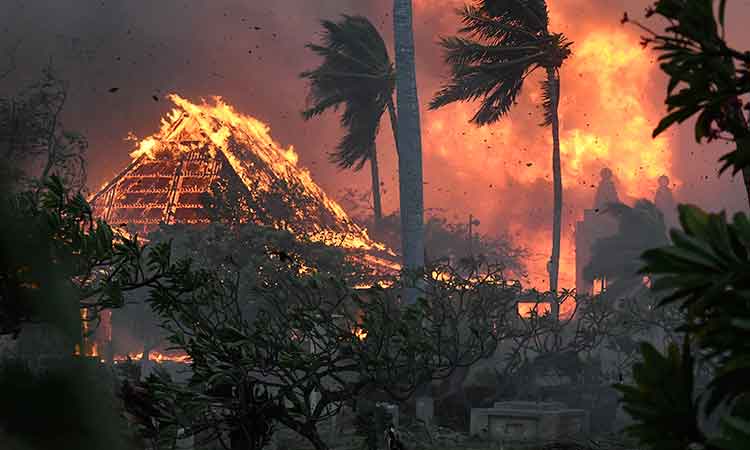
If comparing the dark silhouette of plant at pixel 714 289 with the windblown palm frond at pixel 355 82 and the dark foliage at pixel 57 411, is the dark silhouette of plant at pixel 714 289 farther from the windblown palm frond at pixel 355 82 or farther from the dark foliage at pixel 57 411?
the windblown palm frond at pixel 355 82

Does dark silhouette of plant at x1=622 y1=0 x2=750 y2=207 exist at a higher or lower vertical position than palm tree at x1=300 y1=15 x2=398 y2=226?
lower

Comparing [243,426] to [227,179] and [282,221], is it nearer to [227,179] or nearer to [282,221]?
[282,221]

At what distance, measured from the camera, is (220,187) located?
1481 inches

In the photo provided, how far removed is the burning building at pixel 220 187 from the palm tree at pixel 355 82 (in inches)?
113

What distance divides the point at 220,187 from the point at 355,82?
6853 millimetres

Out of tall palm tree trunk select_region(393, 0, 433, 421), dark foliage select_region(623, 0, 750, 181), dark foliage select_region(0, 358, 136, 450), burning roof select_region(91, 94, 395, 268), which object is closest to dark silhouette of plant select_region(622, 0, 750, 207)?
dark foliage select_region(623, 0, 750, 181)

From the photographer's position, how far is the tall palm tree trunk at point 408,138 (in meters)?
24.1

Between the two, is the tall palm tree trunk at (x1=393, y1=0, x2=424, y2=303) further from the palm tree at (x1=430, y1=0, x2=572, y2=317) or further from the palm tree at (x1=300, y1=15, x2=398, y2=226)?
the palm tree at (x1=300, y1=15, x2=398, y2=226)

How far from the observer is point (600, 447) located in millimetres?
18000

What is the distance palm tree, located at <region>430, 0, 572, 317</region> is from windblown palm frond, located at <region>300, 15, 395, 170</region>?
7.91 m

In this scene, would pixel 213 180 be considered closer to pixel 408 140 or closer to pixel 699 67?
pixel 408 140

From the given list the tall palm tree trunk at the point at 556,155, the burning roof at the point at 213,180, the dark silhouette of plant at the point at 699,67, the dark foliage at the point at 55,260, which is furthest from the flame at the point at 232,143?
the dark silhouette of plant at the point at 699,67

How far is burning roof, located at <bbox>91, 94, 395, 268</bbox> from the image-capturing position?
39.6 meters

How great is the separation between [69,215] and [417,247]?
1516 centimetres
